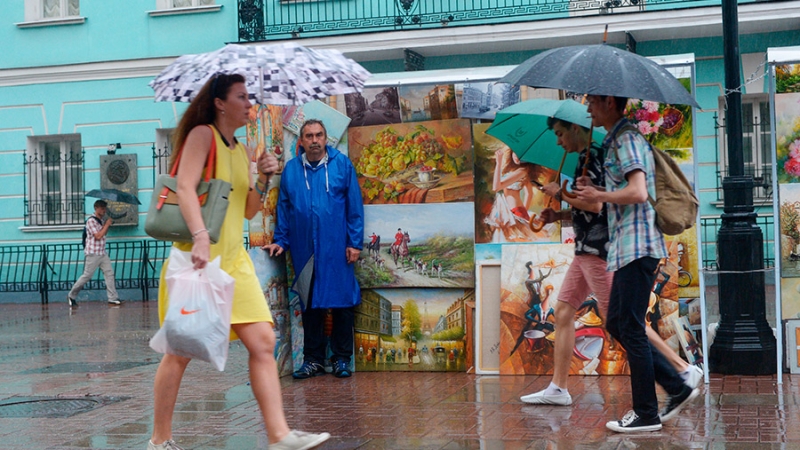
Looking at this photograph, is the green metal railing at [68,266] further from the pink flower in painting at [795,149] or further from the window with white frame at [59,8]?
the pink flower in painting at [795,149]

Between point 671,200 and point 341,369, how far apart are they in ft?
11.2

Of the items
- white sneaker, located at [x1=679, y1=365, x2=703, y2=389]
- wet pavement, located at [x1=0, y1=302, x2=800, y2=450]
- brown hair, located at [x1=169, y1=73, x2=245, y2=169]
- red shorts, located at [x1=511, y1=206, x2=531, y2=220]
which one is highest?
brown hair, located at [x1=169, y1=73, x2=245, y2=169]

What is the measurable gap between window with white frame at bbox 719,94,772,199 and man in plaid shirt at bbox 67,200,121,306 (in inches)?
421

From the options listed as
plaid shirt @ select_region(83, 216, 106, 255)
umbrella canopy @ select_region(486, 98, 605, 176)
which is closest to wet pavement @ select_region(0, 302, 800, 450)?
umbrella canopy @ select_region(486, 98, 605, 176)

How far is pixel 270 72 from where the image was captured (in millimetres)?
5465

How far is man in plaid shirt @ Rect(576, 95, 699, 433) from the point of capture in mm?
5285

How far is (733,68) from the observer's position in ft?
24.9

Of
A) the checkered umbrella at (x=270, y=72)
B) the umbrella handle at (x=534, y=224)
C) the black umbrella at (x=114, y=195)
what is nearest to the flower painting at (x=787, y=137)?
the umbrella handle at (x=534, y=224)

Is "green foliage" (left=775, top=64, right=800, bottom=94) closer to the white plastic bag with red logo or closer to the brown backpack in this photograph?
Answer: the brown backpack

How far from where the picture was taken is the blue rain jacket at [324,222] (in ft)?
25.5

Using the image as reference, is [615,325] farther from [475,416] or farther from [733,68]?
[733,68]

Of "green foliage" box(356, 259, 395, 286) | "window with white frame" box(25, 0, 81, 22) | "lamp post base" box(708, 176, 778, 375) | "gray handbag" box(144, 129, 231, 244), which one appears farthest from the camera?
"window with white frame" box(25, 0, 81, 22)

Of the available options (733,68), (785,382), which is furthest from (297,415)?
(733,68)

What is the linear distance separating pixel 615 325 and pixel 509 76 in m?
1.50
